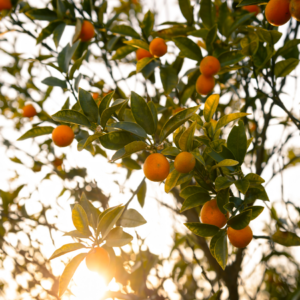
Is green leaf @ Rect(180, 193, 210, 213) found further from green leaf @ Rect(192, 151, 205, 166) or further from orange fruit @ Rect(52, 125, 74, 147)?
orange fruit @ Rect(52, 125, 74, 147)

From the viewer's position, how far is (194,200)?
0.94m

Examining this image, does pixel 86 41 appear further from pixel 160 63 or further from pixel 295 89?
pixel 295 89

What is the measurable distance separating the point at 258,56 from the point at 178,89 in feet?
1.94

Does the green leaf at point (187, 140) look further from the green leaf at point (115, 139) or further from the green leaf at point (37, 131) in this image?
the green leaf at point (37, 131)

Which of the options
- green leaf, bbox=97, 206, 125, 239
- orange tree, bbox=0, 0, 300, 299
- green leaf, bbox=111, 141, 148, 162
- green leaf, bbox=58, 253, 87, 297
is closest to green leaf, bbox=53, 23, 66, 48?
orange tree, bbox=0, 0, 300, 299

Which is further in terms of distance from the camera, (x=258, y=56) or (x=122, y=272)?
(x=122, y=272)

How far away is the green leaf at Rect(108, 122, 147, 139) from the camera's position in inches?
34.4

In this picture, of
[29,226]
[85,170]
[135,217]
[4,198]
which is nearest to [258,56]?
[135,217]

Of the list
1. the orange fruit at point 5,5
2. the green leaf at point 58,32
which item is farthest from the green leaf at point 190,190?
the orange fruit at point 5,5

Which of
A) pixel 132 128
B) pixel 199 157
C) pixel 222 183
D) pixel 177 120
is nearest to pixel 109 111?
pixel 132 128

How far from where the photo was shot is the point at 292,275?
101 inches

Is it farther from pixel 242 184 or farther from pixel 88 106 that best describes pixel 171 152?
pixel 88 106

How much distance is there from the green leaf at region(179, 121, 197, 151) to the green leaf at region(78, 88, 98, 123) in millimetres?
362

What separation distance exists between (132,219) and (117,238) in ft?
0.58
